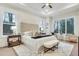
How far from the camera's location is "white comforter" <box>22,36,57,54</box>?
5.67 feet

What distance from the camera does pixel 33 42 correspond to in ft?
5.69

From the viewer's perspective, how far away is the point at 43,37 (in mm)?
1773

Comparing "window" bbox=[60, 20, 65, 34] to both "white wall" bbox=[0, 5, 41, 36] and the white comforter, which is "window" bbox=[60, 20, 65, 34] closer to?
the white comforter

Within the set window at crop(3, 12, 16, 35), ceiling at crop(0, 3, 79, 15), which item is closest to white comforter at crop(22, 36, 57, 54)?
window at crop(3, 12, 16, 35)

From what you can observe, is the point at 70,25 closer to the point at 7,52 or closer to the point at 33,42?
the point at 33,42

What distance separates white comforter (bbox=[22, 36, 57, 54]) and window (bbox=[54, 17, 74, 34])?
23 cm

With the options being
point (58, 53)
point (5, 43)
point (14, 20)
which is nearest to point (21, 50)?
point (5, 43)

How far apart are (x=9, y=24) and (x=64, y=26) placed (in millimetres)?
1125

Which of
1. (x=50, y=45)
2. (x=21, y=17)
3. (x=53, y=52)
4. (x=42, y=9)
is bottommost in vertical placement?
(x=53, y=52)

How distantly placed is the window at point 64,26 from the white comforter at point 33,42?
0.77 feet

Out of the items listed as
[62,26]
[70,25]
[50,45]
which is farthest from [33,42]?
[70,25]

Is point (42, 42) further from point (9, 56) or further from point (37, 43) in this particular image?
point (9, 56)

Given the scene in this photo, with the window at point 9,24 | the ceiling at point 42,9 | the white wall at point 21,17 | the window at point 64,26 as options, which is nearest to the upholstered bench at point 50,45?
the window at point 64,26

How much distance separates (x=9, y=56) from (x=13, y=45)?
222mm
